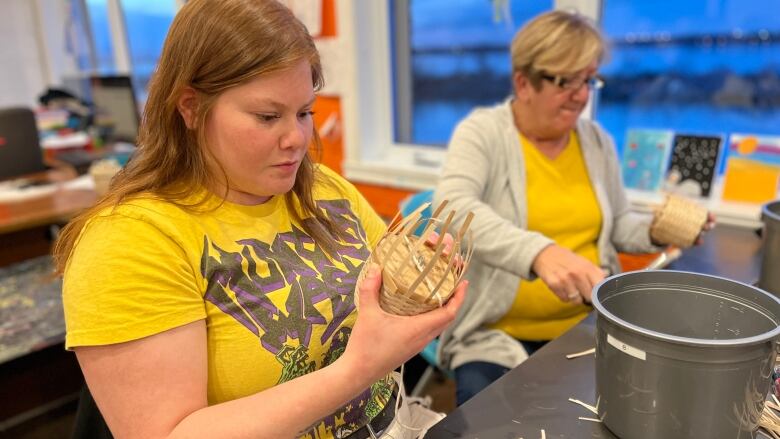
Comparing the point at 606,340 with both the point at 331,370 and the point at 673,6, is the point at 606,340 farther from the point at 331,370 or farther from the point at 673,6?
the point at 673,6

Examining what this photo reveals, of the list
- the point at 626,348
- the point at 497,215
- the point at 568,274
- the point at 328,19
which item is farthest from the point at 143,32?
the point at 626,348

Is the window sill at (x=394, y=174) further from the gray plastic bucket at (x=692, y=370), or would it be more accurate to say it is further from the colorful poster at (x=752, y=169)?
the gray plastic bucket at (x=692, y=370)

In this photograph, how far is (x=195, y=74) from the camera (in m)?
0.82

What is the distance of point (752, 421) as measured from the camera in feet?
2.31

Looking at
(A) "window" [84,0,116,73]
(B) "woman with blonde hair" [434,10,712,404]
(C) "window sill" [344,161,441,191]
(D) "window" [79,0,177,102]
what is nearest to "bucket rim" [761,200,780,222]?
(B) "woman with blonde hair" [434,10,712,404]

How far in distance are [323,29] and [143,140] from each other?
192 cm

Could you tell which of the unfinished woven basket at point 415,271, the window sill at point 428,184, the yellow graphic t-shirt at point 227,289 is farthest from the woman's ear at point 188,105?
the window sill at point 428,184

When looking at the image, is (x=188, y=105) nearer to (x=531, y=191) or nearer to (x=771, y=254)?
(x=531, y=191)

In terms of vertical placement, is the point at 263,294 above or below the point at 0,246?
above

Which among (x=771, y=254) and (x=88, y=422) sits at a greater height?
(x=771, y=254)

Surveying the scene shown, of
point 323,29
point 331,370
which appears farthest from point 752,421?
point 323,29

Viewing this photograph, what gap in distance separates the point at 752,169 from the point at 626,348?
1445mm

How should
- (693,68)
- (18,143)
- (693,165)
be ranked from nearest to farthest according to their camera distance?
1. (693,165)
2. (693,68)
3. (18,143)

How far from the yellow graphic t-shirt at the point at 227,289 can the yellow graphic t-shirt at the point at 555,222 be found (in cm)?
57
